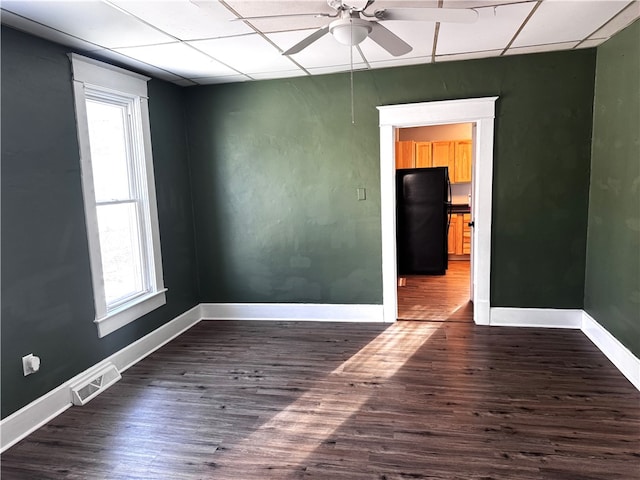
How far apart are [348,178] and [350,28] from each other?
2091mm

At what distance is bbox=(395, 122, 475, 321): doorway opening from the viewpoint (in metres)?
4.79

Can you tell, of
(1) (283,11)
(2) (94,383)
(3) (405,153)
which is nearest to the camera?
(1) (283,11)

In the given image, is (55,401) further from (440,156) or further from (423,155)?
(440,156)

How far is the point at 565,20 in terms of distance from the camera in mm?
2771

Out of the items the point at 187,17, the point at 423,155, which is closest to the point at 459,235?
the point at 423,155

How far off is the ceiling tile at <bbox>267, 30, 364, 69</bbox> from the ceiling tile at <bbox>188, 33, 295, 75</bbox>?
3.9 inches

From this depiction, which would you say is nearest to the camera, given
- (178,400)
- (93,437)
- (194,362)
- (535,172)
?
(93,437)

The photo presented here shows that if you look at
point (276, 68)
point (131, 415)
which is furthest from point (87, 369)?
point (276, 68)

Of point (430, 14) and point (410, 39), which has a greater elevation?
point (410, 39)

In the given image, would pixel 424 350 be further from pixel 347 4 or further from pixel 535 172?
pixel 347 4

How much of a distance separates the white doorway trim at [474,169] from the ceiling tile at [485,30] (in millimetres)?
524

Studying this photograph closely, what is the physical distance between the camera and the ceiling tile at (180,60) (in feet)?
9.96

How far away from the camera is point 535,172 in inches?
148

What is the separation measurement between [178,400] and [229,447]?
71 centimetres
